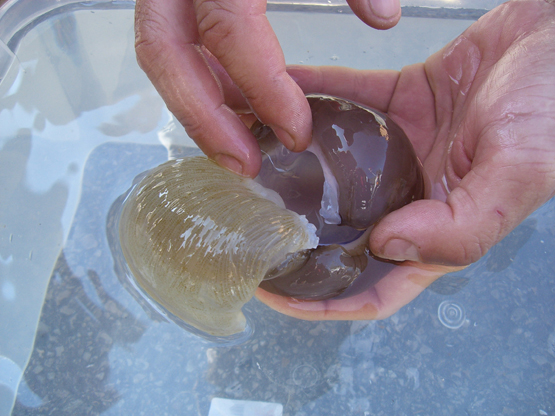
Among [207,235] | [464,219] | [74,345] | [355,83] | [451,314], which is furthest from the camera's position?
[355,83]

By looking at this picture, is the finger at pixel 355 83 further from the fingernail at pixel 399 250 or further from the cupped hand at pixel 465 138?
the fingernail at pixel 399 250

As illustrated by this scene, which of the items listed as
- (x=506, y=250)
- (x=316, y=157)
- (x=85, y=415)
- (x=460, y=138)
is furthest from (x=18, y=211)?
(x=506, y=250)

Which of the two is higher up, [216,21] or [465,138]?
[216,21]

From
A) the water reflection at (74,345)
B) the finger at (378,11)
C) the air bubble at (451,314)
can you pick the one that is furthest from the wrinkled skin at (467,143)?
the water reflection at (74,345)

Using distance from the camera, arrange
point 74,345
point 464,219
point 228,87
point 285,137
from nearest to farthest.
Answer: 1. point 464,219
2. point 285,137
3. point 228,87
4. point 74,345

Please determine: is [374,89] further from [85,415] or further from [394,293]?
[85,415]

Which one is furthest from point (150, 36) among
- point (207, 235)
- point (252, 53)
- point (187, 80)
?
point (207, 235)

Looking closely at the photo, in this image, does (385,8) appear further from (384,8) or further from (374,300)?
(374,300)
